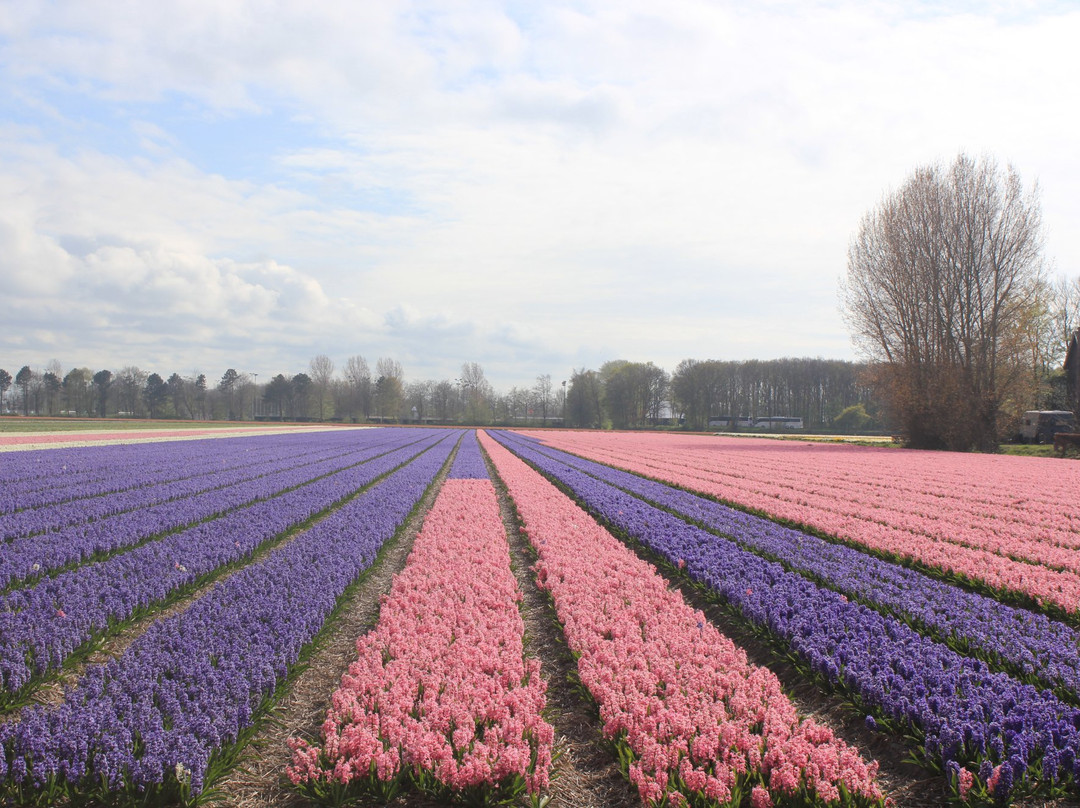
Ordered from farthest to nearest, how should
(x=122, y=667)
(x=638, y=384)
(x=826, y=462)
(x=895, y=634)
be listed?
(x=638, y=384) < (x=826, y=462) < (x=895, y=634) < (x=122, y=667)

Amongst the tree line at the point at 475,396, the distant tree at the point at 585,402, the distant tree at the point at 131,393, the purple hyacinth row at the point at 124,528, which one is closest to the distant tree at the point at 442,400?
the tree line at the point at 475,396

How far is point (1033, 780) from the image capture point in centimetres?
363

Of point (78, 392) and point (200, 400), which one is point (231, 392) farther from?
point (78, 392)

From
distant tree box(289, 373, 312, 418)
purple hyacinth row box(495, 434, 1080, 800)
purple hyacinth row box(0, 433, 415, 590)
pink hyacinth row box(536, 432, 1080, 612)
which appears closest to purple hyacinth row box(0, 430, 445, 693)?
purple hyacinth row box(0, 433, 415, 590)

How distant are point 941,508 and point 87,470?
871 inches

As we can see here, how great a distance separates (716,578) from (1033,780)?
3991 mm

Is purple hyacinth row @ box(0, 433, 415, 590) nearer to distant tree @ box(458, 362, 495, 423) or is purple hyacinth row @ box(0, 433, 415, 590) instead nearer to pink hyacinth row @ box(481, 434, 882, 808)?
pink hyacinth row @ box(481, 434, 882, 808)

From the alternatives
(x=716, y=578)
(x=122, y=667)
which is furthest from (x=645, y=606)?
(x=122, y=667)

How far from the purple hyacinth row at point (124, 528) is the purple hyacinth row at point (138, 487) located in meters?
0.24

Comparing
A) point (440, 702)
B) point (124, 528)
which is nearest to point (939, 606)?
point (440, 702)

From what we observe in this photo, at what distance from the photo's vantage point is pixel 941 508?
13.1 m

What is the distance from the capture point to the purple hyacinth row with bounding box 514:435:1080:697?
16.6 ft

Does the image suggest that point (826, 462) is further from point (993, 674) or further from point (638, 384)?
point (638, 384)

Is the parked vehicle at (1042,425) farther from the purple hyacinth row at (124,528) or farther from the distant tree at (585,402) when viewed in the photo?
the distant tree at (585,402)
